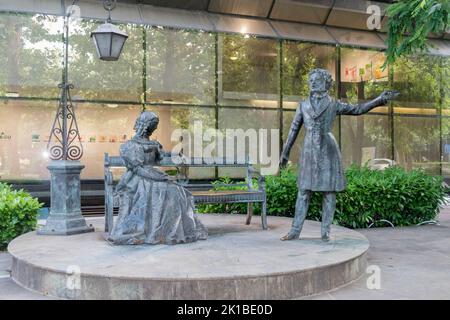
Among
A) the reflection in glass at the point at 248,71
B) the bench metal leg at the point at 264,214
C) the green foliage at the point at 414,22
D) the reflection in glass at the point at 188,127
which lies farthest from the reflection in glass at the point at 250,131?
the bench metal leg at the point at 264,214

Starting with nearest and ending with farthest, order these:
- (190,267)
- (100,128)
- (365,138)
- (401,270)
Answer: (190,267) → (401,270) → (100,128) → (365,138)

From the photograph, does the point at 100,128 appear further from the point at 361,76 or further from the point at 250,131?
the point at 361,76

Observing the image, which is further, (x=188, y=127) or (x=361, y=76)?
(x=361, y=76)

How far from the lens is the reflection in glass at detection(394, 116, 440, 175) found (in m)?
17.8

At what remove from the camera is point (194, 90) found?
50.2 ft

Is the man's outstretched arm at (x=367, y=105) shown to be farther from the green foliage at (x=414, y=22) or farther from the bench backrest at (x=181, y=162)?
the bench backrest at (x=181, y=162)

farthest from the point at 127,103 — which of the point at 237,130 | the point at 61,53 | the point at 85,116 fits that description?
the point at 237,130

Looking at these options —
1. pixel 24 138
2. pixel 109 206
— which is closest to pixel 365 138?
pixel 24 138

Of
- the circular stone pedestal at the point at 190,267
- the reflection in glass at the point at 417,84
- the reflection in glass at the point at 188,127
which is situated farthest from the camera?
the reflection in glass at the point at 417,84

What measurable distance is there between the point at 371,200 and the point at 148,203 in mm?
4804

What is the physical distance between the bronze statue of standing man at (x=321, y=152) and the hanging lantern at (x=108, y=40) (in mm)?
2936

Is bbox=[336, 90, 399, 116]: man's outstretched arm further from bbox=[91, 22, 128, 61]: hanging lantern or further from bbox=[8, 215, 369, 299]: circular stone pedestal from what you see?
bbox=[91, 22, 128, 61]: hanging lantern

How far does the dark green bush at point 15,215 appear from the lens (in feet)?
22.3
